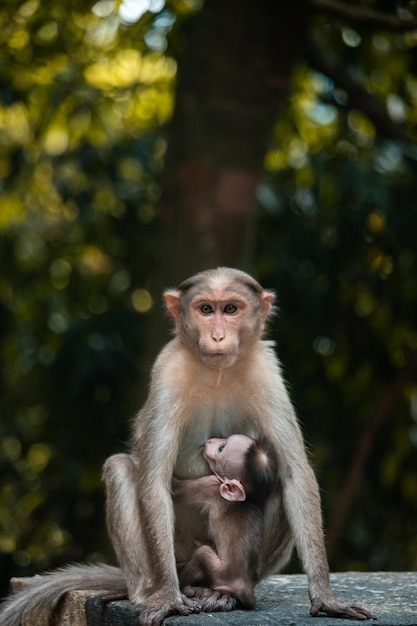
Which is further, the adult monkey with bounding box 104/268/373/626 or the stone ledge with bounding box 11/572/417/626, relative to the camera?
the adult monkey with bounding box 104/268/373/626

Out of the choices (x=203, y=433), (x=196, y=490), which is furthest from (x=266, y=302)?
(x=196, y=490)

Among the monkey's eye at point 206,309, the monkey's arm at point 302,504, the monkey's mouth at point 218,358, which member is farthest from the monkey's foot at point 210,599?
the monkey's eye at point 206,309

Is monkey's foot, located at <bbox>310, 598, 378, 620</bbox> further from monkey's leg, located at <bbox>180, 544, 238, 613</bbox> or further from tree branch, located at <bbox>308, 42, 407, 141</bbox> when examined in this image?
tree branch, located at <bbox>308, 42, 407, 141</bbox>

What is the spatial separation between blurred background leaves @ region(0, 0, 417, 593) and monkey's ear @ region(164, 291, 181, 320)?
2379mm

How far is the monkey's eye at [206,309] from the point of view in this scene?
5.53 metres

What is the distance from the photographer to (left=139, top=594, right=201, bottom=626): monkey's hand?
16.3 ft

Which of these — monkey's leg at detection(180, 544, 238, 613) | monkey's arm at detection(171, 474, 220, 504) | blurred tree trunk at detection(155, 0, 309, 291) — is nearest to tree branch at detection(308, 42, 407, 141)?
blurred tree trunk at detection(155, 0, 309, 291)

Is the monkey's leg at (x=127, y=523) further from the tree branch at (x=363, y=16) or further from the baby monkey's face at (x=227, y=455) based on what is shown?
the tree branch at (x=363, y=16)

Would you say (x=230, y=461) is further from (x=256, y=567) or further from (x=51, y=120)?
(x=51, y=120)

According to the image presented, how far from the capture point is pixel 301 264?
976 cm

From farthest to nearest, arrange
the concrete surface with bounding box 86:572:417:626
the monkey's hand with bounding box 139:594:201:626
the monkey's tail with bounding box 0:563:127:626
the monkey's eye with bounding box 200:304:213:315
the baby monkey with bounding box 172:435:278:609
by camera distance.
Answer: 1. the monkey's tail with bounding box 0:563:127:626
2. the monkey's eye with bounding box 200:304:213:315
3. the baby monkey with bounding box 172:435:278:609
4. the monkey's hand with bounding box 139:594:201:626
5. the concrete surface with bounding box 86:572:417:626

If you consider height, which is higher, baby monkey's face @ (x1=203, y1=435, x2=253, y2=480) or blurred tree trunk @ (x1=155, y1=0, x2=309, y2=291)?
blurred tree trunk @ (x1=155, y1=0, x2=309, y2=291)

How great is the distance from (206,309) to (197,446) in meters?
0.65

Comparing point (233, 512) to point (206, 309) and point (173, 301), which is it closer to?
point (206, 309)
